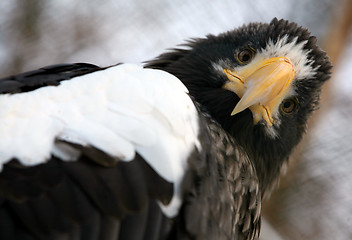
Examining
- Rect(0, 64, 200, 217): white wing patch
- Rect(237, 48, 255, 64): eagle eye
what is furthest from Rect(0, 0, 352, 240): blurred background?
Rect(0, 64, 200, 217): white wing patch

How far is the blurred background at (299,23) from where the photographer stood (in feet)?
11.4

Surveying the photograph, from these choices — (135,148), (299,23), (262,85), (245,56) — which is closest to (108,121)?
(135,148)

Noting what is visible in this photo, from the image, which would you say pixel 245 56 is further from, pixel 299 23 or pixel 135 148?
pixel 299 23

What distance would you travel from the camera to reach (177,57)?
197 centimetres

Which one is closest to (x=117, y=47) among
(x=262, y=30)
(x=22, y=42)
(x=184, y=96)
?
(x=22, y=42)

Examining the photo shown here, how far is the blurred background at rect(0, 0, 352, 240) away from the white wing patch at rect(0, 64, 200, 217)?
2095mm

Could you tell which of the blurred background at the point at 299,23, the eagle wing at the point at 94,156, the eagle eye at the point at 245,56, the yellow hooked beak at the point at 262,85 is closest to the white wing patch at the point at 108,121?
the eagle wing at the point at 94,156

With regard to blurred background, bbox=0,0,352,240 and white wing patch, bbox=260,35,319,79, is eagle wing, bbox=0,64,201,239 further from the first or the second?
blurred background, bbox=0,0,352,240

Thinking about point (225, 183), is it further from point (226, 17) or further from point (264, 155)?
point (226, 17)

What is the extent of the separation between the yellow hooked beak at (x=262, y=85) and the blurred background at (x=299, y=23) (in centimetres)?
174

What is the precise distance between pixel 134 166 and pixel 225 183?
12.4 inches

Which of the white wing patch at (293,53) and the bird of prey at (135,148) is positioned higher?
the white wing patch at (293,53)

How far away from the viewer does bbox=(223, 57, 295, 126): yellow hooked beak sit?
162 cm

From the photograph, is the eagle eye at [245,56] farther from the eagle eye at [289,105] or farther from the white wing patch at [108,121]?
the white wing patch at [108,121]
